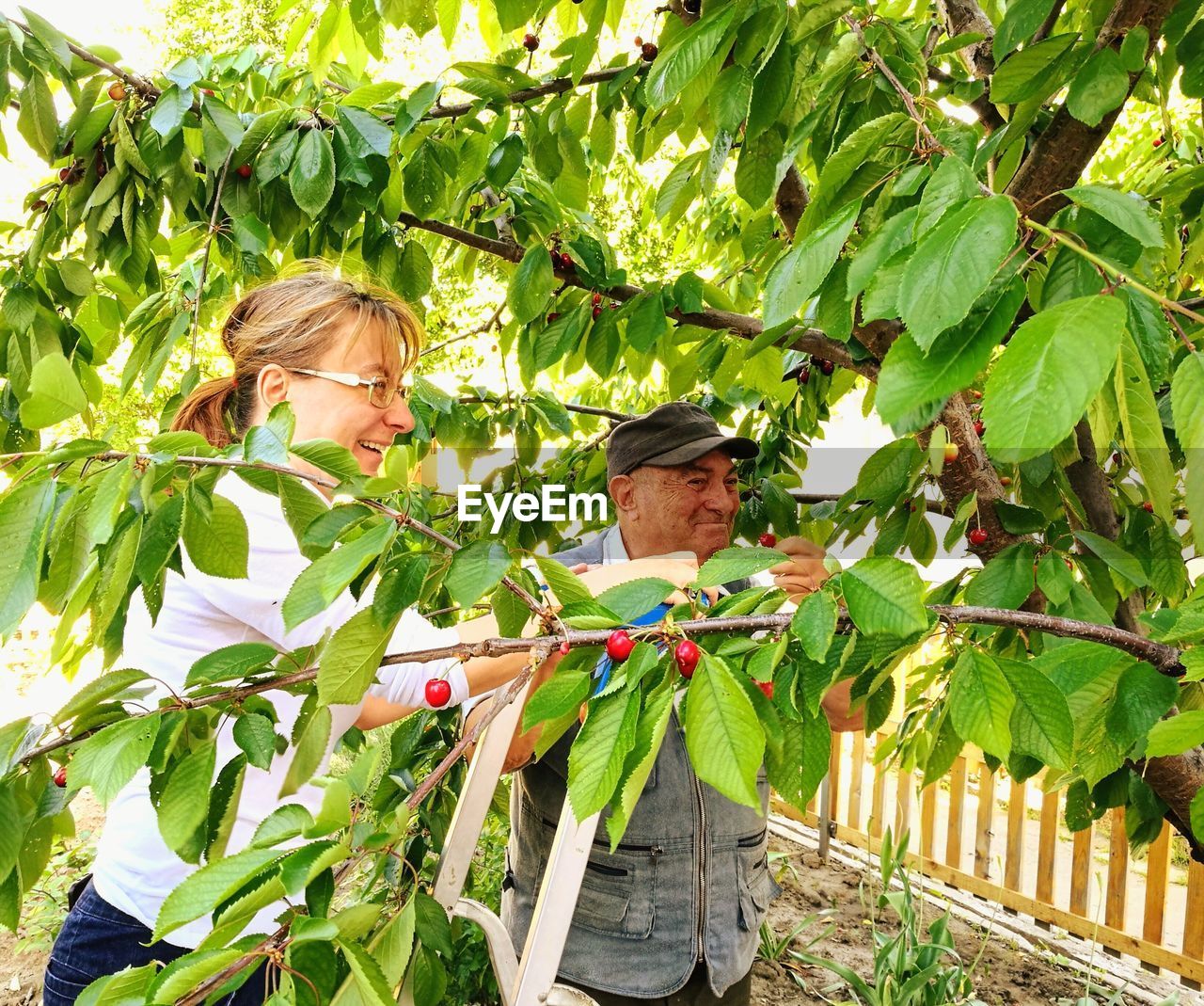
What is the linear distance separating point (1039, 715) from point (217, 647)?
40.7 inches

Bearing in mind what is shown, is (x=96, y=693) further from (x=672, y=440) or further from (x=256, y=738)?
(x=672, y=440)

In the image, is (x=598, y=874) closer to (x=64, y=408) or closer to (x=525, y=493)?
(x=525, y=493)

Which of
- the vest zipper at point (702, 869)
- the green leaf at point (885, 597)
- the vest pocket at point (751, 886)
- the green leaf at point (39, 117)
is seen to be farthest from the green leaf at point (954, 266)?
the vest pocket at point (751, 886)

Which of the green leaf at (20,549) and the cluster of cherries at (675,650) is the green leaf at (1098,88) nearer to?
the cluster of cherries at (675,650)

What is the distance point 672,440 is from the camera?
8.15ft

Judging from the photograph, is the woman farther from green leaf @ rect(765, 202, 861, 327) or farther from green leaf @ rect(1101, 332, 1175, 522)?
green leaf @ rect(1101, 332, 1175, 522)

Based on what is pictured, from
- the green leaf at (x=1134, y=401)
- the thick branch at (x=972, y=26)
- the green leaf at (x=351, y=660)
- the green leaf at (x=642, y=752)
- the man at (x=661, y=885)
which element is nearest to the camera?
the green leaf at (x=1134, y=401)

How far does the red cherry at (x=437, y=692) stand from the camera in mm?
1013

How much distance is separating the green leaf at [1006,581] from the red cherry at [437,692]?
663 millimetres

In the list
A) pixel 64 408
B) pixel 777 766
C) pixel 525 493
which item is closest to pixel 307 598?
pixel 64 408

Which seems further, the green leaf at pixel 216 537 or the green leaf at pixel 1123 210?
the green leaf at pixel 216 537

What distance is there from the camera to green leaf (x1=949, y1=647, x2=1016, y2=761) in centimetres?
70

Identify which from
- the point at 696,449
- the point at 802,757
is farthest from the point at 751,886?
the point at 802,757

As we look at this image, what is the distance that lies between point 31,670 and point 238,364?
28.4 ft
